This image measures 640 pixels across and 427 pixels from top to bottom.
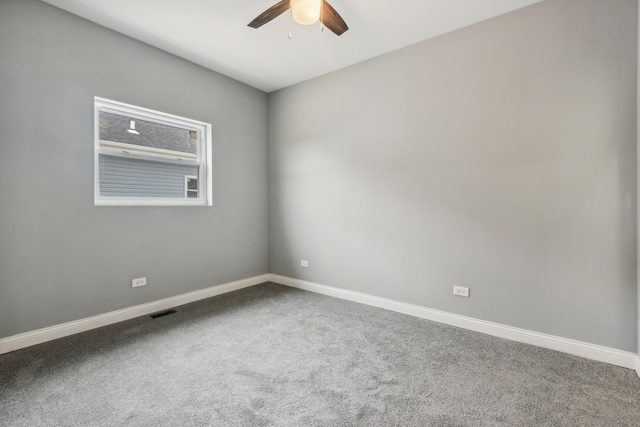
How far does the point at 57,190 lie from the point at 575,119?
4.26 m

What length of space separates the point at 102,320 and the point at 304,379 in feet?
6.99

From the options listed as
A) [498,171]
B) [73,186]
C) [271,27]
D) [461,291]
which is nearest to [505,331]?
[461,291]

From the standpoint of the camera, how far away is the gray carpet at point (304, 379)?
1604 millimetres

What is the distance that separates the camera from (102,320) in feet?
9.16

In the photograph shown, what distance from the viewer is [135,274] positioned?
3.04 metres

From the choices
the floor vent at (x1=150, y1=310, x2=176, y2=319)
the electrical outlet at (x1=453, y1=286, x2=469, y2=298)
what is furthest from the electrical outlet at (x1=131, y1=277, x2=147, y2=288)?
the electrical outlet at (x1=453, y1=286, x2=469, y2=298)

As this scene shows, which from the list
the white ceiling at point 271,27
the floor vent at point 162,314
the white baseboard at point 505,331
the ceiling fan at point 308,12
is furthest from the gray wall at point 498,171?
the floor vent at point 162,314

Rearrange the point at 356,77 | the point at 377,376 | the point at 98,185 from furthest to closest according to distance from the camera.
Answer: the point at 356,77 → the point at 98,185 → the point at 377,376

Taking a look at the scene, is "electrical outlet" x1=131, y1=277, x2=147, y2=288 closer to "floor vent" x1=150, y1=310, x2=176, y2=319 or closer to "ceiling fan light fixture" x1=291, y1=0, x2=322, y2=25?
"floor vent" x1=150, y1=310, x2=176, y2=319

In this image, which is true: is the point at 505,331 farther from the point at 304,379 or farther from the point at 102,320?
the point at 102,320

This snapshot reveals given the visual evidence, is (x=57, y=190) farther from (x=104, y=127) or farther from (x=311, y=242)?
(x=311, y=242)

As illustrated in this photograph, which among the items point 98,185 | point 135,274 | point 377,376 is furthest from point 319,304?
point 98,185

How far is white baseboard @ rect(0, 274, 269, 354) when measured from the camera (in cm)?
234

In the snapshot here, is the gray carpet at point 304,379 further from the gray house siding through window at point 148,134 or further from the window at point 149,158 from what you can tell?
the gray house siding through window at point 148,134
